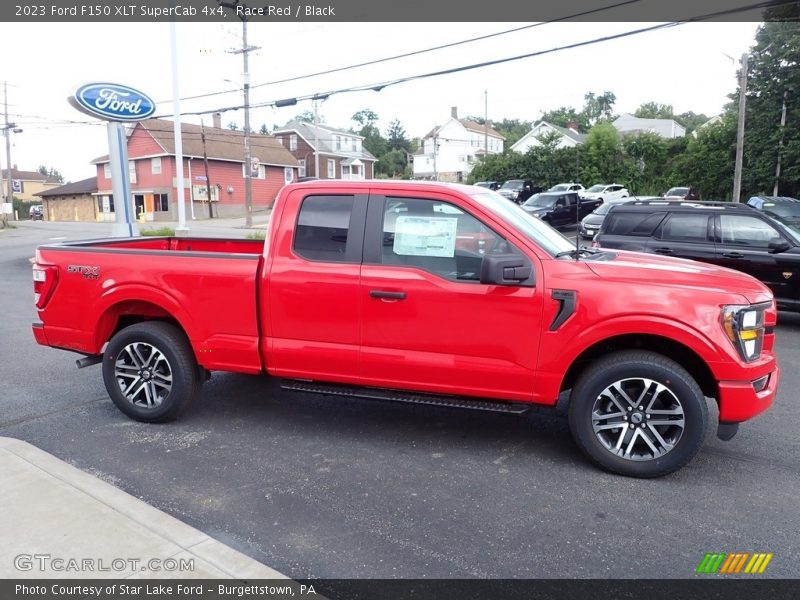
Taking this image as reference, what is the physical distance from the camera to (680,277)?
4145 mm

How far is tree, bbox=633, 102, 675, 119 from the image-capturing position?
287 ft

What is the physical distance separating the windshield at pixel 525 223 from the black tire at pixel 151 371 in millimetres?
2681

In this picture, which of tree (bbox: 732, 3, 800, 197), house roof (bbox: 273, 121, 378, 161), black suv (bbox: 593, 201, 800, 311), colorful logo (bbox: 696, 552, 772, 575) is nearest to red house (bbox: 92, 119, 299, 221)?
house roof (bbox: 273, 121, 378, 161)

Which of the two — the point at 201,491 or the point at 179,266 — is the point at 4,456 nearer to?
the point at 201,491

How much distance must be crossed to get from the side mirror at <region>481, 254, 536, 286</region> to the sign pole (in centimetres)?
1296

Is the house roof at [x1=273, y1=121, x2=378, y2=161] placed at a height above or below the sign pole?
above

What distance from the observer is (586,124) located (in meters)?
88.2

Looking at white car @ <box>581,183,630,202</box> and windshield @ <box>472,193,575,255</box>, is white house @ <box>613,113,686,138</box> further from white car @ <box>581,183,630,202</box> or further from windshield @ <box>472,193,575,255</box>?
windshield @ <box>472,193,575,255</box>

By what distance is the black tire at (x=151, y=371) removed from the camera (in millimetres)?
5066

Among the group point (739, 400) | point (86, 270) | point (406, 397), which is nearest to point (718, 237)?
point (739, 400)

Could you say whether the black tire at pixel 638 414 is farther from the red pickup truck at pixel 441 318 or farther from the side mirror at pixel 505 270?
the side mirror at pixel 505 270

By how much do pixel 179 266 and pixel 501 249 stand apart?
254 centimetres

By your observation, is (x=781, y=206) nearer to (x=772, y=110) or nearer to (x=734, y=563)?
(x=772, y=110)

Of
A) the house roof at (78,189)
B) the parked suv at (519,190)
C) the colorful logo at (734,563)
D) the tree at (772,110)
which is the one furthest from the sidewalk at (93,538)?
the house roof at (78,189)
